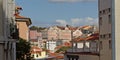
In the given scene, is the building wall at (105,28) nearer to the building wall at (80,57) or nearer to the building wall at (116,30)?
the building wall at (80,57)

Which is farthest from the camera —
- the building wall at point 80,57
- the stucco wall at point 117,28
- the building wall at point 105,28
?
the building wall at point 80,57

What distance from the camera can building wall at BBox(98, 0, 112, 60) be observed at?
149 feet

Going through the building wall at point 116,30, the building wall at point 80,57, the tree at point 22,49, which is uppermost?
the building wall at point 116,30

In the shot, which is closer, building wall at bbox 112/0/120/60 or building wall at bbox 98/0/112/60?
building wall at bbox 112/0/120/60

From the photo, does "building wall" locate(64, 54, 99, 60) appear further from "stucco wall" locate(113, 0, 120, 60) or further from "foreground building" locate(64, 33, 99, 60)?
"stucco wall" locate(113, 0, 120, 60)

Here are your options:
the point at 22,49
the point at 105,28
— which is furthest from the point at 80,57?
the point at 22,49

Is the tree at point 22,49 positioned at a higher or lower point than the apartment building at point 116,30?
lower

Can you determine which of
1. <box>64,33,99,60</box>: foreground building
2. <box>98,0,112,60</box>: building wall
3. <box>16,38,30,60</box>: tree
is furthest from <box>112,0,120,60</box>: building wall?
<box>64,33,99,60</box>: foreground building

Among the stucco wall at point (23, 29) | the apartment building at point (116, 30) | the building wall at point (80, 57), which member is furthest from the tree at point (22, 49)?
the apartment building at point (116, 30)

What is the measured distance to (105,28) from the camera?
46906 millimetres

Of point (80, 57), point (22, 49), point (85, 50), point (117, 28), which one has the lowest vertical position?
point (80, 57)

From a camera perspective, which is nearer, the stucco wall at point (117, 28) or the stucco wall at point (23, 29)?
the stucco wall at point (117, 28)

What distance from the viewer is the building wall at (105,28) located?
4531cm

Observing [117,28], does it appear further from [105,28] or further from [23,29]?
[23,29]
